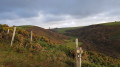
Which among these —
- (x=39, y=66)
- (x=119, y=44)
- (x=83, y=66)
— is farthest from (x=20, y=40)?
(x=119, y=44)

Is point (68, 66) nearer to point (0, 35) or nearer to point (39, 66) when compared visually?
point (39, 66)

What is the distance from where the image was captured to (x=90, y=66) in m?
5.57

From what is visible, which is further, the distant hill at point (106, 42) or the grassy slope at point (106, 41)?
the distant hill at point (106, 42)

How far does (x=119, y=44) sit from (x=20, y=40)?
31124mm

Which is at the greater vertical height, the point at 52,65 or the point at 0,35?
the point at 0,35

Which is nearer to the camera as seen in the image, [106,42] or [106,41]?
[106,42]

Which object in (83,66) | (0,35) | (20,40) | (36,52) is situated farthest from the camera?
(0,35)

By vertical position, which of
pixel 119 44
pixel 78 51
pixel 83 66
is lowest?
pixel 119 44

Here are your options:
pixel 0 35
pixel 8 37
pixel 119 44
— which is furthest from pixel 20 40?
pixel 119 44

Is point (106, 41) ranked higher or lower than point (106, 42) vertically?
higher

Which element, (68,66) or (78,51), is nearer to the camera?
(78,51)

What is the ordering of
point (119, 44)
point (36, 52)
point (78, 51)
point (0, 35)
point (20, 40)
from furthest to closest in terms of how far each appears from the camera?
1. point (119, 44)
2. point (0, 35)
3. point (20, 40)
4. point (36, 52)
5. point (78, 51)

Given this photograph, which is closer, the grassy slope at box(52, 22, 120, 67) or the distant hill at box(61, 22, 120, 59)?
the grassy slope at box(52, 22, 120, 67)

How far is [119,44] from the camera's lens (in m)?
29.7
